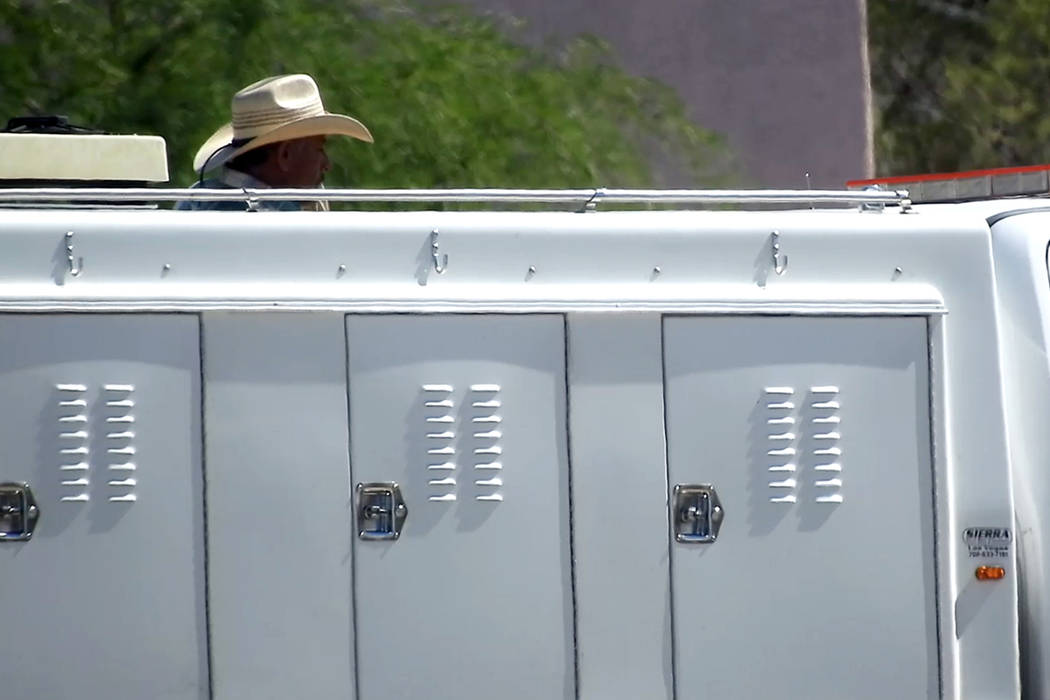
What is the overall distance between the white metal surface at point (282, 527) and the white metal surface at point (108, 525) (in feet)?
0.19

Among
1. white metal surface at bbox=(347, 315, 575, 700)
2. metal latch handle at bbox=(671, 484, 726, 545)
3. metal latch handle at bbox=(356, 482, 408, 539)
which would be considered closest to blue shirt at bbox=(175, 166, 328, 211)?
white metal surface at bbox=(347, 315, 575, 700)

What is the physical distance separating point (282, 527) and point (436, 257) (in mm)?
771

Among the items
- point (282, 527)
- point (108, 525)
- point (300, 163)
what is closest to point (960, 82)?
point (300, 163)

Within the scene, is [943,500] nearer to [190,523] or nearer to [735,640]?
[735,640]

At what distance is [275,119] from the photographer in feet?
16.4

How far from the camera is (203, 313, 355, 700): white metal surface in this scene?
12.9 feet

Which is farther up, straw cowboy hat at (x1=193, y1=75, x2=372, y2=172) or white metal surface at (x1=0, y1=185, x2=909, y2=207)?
straw cowboy hat at (x1=193, y1=75, x2=372, y2=172)

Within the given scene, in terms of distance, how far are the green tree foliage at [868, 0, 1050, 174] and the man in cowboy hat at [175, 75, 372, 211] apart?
20955 millimetres

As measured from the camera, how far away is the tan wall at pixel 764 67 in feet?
41.4

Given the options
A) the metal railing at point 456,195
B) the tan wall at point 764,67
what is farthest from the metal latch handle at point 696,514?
the tan wall at point 764,67

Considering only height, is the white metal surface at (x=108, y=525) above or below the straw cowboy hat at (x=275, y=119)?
below

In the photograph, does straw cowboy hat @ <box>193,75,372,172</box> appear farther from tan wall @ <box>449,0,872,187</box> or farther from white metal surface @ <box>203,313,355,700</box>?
tan wall @ <box>449,0,872,187</box>

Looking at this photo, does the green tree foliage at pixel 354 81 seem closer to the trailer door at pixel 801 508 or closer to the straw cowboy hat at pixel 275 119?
A: the straw cowboy hat at pixel 275 119

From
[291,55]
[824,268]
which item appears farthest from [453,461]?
[291,55]
